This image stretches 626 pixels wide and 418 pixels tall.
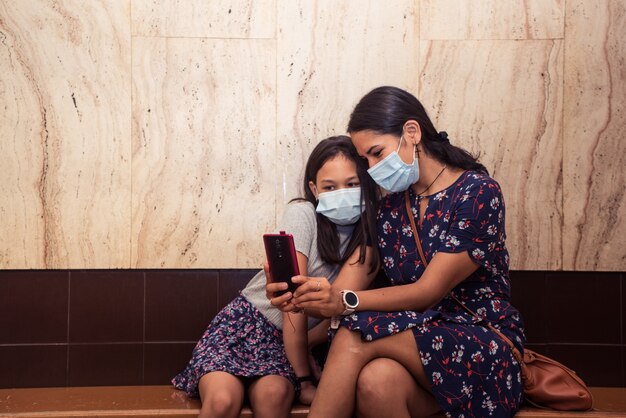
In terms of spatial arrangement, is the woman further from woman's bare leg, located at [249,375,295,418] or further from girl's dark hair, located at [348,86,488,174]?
woman's bare leg, located at [249,375,295,418]

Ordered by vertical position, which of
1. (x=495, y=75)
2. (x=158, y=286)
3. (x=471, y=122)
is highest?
(x=495, y=75)

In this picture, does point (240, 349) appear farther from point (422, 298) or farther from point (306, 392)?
point (422, 298)

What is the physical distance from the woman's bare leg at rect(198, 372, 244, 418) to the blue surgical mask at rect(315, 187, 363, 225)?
791mm

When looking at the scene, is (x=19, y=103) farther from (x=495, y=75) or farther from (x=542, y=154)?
(x=542, y=154)

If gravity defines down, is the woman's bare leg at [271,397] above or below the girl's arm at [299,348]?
below

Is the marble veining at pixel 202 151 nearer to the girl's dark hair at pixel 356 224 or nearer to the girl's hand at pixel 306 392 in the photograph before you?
the girl's dark hair at pixel 356 224

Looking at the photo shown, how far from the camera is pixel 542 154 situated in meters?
3.48

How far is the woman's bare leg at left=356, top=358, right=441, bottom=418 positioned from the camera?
7.84 ft

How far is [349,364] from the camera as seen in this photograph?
244cm

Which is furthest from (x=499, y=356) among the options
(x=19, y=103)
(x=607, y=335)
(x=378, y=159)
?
(x=19, y=103)

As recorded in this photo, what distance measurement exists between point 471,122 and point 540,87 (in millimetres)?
386

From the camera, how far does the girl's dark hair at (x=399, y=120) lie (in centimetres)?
280

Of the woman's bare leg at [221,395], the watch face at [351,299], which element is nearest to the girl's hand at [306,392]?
the woman's bare leg at [221,395]

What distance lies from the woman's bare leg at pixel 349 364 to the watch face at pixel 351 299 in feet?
0.35
